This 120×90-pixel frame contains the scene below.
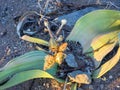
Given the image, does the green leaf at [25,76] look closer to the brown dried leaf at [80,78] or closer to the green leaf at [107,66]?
the brown dried leaf at [80,78]

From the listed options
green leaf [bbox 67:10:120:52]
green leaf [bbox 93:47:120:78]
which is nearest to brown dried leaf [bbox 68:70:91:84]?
green leaf [bbox 93:47:120:78]

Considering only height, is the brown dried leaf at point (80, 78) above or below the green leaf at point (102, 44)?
below

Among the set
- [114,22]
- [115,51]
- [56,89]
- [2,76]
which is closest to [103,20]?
[114,22]

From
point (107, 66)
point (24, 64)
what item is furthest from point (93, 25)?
point (24, 64)

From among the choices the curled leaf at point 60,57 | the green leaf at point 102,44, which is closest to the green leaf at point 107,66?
the green leaf at point 102,44

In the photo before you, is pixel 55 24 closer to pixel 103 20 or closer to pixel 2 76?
pixel 103 20

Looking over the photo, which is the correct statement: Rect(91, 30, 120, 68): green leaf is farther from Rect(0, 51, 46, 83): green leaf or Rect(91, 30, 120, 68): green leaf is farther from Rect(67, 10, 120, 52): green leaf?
Rect(0, 51, 46, 83): green leaf
